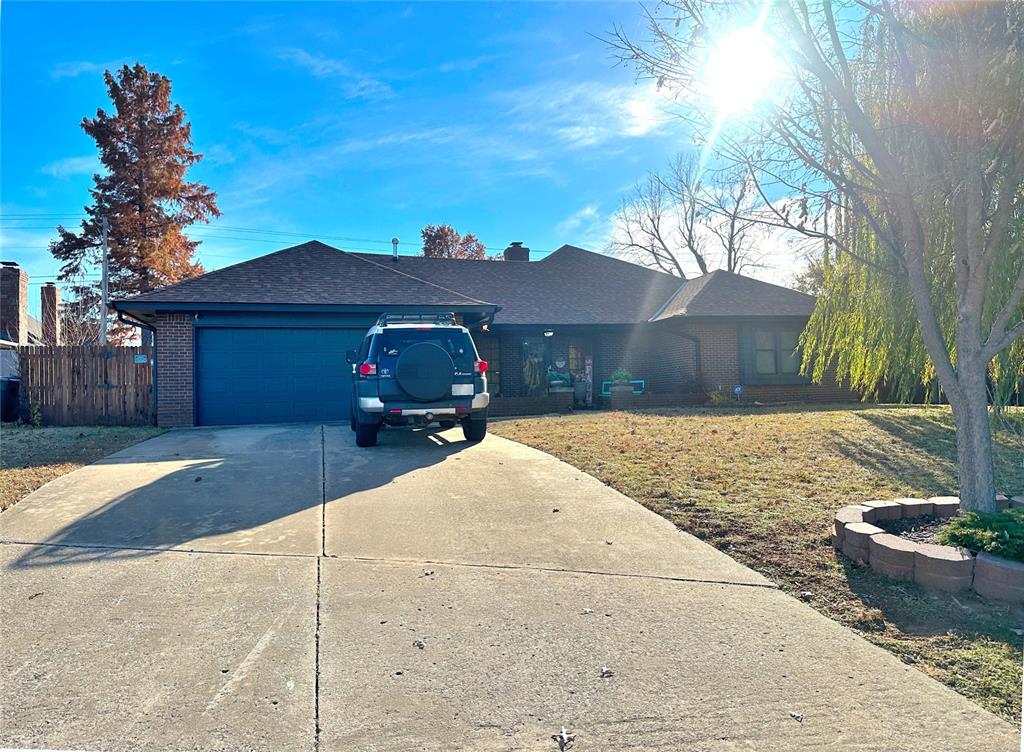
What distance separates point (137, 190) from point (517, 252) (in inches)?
757

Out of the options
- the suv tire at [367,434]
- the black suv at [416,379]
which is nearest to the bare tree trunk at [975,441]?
the black suv at [416,379]

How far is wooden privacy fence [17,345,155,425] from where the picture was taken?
1407cm

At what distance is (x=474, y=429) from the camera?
33.8 feet

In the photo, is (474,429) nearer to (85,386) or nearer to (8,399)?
(85,386)

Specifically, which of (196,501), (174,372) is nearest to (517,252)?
(174,372)

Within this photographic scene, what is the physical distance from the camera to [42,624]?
3.63 metres

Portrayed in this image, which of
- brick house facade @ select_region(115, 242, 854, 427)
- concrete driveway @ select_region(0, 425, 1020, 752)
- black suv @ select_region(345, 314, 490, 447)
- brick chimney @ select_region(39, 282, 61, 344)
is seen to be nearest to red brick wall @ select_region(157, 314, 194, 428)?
brick house facade @ select_region(115, 242, 854, 427)

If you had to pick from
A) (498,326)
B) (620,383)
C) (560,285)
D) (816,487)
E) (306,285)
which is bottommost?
(816,487)

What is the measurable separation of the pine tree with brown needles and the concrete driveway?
28598 millimetres

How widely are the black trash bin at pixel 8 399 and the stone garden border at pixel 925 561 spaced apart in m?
15.8

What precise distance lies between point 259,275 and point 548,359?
8729mm

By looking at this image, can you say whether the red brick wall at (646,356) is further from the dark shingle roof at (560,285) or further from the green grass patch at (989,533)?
the green grass patch at (989,533)

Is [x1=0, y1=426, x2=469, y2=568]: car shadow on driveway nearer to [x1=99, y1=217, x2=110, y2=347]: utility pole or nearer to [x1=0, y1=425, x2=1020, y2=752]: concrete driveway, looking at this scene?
[x1=0, y1=425, x2=1020, y2=752]: concrete driveway

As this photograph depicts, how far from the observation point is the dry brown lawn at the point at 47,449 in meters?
7.18
